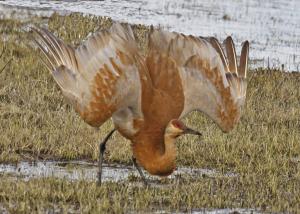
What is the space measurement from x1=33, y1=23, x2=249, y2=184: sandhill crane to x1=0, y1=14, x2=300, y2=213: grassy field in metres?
0.46

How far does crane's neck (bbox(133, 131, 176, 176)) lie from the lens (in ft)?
24.7

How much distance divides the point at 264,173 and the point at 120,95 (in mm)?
1877

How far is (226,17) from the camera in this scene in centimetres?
1839

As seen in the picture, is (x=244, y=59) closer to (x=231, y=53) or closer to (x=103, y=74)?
(x=231, y=53)

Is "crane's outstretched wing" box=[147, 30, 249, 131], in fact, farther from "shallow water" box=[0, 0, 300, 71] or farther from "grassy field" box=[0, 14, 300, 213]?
"shallow water" box=[0, 0, 300, 71]

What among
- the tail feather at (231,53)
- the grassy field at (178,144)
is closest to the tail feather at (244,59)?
the tail feather at (231,53)

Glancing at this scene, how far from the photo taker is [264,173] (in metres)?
8.76

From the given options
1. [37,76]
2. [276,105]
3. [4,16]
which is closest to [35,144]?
[37,76]

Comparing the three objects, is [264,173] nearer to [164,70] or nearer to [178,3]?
[164,70]

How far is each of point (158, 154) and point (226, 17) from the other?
11.1 m

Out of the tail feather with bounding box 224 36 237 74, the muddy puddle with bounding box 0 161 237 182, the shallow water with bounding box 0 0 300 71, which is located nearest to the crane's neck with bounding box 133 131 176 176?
the muddy puddle with bounding box 0 161 237 182

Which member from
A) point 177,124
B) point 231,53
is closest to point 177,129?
point 177,124

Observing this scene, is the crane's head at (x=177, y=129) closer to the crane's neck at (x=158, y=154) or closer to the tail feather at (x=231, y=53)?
the crane's neck at (x=158, y=154)

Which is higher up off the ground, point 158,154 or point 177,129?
point 177,129
